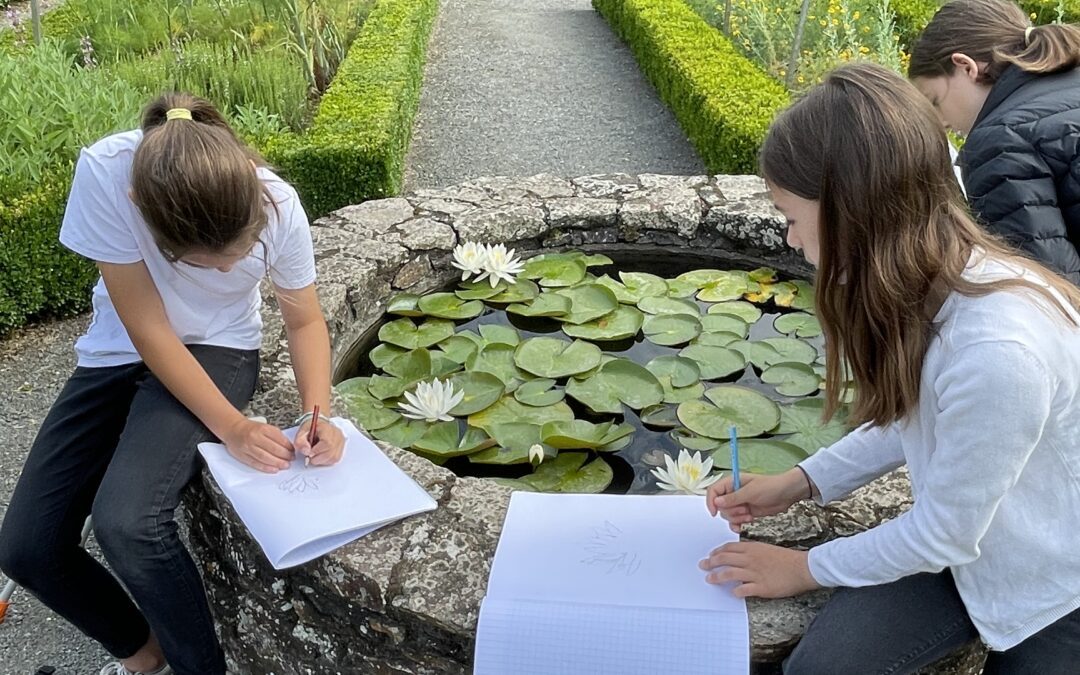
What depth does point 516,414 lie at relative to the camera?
2367mm

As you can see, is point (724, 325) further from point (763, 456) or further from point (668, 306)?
point (763, 456)

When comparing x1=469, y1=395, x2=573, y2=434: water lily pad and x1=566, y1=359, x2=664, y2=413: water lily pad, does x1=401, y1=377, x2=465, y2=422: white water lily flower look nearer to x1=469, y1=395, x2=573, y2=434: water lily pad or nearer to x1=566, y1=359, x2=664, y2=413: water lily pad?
x1=469, y1=395, x2=573, y2=434: water lily pad

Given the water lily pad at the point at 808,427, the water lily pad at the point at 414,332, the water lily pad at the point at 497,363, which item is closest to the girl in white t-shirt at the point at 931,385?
the water lily pad at the point at 808,427

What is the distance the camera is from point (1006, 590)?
142 cm

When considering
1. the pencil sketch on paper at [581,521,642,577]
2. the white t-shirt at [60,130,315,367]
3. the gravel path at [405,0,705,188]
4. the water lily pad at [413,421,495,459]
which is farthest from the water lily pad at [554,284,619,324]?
the gravel path at [405,0,705,188]

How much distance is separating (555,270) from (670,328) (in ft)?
1.60

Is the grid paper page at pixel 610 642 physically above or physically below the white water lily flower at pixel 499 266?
above

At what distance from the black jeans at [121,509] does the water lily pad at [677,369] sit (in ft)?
3.49

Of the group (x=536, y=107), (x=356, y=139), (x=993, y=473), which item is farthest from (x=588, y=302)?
(x=536, y=107)

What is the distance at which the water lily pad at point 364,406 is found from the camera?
232cm

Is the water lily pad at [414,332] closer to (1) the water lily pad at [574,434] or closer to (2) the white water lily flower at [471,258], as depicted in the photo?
(2) the white water lily flower at [471,258]

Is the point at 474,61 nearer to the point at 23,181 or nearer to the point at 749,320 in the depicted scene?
the point at 23,181

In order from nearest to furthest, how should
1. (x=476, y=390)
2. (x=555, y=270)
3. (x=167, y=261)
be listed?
(x=167, y=261) < (x=476, y=390) < (x=555, y=270)

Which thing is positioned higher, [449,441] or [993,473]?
[993,473]
